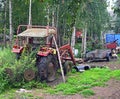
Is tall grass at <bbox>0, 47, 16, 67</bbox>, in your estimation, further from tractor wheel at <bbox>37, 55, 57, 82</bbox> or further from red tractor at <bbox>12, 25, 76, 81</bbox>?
tractor wheel at <bbox>37, 55, 57, 82</bbox>

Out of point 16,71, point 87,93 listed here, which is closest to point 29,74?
point 16,71

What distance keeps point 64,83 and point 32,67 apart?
1.35 meters

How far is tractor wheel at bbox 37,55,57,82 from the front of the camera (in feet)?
42.1

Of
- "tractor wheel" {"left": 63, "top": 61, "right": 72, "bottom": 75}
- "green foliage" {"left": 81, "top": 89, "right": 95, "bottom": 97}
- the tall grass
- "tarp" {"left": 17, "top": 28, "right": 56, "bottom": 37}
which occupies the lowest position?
"green foliage" {"left": 81, "top": 89, "right": 95, "bottom": 97}

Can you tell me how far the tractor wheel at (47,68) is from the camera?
12.8 metres

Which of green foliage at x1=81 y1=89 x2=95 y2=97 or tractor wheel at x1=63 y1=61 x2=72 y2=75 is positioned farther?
tractor wheel at x1=63 y1=61 x2=72 y2=75

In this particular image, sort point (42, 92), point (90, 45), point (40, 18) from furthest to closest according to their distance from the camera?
point (90, 45) → point (40, 18) → point (42, 92)

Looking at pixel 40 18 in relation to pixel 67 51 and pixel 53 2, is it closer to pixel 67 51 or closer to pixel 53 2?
pixel 67 51

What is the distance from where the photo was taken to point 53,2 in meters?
6.43

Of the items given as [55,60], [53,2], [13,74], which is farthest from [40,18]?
[53,2]

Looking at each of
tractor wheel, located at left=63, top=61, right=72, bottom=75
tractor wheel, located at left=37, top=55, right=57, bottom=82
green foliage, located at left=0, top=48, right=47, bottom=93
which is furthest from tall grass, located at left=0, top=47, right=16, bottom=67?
tractor wheel, located at left=63, top=61, right=72, bottom=75

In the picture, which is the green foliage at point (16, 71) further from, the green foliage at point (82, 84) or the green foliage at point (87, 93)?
the green foliage at point (87, 93)

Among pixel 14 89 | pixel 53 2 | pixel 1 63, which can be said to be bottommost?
pixel 14 89

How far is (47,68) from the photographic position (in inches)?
516
